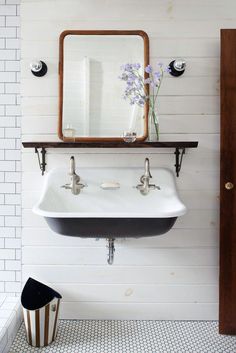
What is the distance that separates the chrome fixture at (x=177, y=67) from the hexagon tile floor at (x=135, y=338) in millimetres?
1503

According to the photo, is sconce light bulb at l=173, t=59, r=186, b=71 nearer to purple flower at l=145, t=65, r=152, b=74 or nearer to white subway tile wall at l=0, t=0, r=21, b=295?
purple flower at l=145, t=65, r=152, b=74

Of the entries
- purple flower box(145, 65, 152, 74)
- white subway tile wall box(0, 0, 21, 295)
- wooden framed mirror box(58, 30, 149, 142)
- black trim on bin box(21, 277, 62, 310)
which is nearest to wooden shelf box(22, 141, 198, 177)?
wooden framed mirror box(58, 30, 149, 142)

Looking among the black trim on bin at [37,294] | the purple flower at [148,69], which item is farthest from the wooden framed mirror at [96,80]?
the black trim on bin at [37,294]

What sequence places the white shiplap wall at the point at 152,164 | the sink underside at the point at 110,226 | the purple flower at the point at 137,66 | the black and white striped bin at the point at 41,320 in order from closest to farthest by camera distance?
the sink underside at the point at 110,226 → the black and white striped bin at the point at 41,320 → the purple flower at the point at 137,66 → the white shiplap wall at the point at 152,164

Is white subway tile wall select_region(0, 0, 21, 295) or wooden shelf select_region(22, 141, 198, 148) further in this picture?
white subway tile wall select_region(0, 0, 21, 295)

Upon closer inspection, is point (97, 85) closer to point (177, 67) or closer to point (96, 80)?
point (96, 80)

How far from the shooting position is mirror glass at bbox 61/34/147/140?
190 centimetres

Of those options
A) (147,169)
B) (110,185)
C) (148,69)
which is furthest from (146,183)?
(148,69)

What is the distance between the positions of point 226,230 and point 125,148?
77cm

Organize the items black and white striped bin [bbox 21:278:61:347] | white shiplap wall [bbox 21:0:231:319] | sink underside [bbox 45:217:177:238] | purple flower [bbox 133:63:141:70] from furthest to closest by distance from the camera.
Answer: white shiplap wall [bbox 21:0:231:319] → purple flower [bbox 133:63:141:70] → black and white striped bin [bbox 21:278:61:347] → sink underside [bbox 45:217:177:238]

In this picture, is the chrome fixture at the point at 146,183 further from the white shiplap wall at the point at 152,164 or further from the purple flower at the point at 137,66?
the purple flower at the point at 137,66

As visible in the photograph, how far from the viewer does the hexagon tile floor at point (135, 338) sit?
5.60 feet

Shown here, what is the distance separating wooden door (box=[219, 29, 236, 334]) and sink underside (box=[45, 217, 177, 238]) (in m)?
0.52

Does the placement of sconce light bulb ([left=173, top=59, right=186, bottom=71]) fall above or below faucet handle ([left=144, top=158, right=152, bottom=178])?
above
